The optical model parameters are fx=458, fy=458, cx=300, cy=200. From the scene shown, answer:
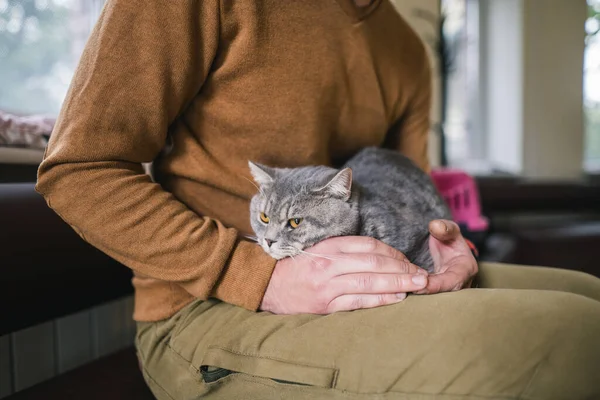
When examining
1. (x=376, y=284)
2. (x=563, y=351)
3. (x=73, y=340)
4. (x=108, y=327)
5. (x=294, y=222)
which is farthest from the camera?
(x=108, y=327)

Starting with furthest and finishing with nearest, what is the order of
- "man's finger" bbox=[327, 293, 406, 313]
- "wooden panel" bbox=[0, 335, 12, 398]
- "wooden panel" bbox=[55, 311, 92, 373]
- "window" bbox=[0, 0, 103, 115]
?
"window" bbox=[0, 0, 103, 115], "wooden panel" bbox=[55, 311, 92, 373], "wooden panel" bbox=[0, 335, 12, 398], "man's finger" bbox=[327, 293, 406, 313]

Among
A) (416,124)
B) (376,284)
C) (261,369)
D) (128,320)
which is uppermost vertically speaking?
(416,124)

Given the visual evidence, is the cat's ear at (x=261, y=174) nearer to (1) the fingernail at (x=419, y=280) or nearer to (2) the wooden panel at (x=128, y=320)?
(1) the fingernail at (x=419, y=280)

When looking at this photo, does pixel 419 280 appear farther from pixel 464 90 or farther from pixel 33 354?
pixel 464 90

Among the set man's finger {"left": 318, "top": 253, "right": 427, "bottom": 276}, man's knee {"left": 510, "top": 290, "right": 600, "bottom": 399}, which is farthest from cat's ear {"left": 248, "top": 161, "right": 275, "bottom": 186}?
man's knee {"left": 510, "top": 290, "right": 600, "bottom": 399}

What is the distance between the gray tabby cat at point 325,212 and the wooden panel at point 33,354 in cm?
64

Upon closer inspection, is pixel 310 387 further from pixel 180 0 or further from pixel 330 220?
pixel 180 0

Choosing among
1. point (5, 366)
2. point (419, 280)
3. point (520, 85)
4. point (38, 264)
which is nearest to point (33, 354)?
point (5, 366)

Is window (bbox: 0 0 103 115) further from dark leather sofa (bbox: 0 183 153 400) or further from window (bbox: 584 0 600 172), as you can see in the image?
window (bbox: 584 0 600 172)

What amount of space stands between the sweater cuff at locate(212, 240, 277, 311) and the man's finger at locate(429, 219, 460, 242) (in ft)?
0.97

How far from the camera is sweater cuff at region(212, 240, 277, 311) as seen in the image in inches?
28.7

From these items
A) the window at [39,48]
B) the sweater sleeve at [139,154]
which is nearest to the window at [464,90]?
the window at [39,48]

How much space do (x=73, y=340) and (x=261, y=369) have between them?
0.82 m

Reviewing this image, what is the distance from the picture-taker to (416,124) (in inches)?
49.9
